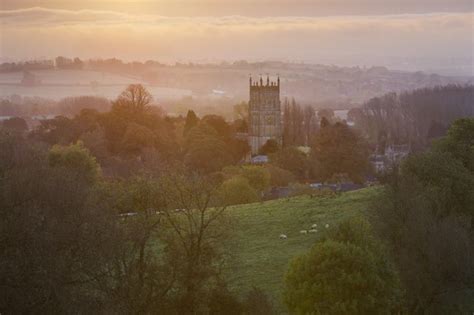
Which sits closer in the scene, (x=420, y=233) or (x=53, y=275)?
(x=53, y=275)

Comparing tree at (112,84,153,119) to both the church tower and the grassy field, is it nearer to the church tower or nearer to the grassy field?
the church tower

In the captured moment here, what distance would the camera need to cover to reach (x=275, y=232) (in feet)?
61.9

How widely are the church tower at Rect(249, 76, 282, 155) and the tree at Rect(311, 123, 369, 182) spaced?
1345cm

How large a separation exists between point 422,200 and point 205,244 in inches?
186

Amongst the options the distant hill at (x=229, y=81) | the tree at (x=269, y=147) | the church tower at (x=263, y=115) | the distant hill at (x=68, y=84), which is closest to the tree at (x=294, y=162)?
the tree at (x=269, y=147)

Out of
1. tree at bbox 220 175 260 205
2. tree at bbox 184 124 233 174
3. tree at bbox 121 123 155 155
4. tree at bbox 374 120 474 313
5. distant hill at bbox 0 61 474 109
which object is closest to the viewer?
tree at bbox 374 120 474 313

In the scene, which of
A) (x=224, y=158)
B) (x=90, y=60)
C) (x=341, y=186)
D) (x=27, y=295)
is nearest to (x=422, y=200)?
(x=27, y=295)

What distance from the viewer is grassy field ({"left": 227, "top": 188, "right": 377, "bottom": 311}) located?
1505 cm

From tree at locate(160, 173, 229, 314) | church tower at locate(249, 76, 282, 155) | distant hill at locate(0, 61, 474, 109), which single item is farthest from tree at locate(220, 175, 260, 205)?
distant hill at locate(0, 61, 474, 109)

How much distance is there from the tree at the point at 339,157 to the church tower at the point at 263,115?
13448mm

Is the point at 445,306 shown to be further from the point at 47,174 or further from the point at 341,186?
the point at 341,186

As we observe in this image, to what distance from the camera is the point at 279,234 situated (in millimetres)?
18656

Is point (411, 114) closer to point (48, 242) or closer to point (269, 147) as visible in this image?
point (269, 147)

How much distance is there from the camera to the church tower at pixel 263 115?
49309mm
